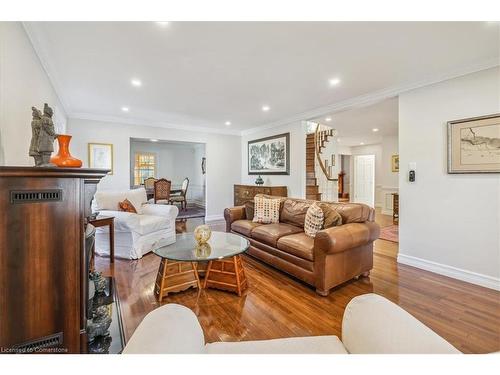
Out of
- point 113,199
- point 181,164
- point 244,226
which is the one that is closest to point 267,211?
point 244,226

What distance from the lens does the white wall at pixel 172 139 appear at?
4.78m

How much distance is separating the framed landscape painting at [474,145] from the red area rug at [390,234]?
1996 millimetres

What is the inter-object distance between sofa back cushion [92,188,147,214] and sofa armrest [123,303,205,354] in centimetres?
349

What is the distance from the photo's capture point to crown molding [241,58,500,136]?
259 centimetres

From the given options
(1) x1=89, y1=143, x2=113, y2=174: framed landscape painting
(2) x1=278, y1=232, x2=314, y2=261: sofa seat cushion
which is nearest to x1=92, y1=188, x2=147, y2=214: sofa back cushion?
(1) x1=89, y1=143, x2=113, y2=174: framed landscape painting

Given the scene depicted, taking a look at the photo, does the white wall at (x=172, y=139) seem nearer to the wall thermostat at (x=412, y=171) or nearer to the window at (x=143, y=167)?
the window at (x=143, y=167)

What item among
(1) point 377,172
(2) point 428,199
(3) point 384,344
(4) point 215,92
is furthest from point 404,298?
(1) point 377,172

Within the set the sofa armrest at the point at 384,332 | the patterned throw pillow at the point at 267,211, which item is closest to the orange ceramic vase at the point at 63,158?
the sofa armrest at the point at 384,332

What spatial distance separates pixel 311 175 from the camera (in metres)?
5.46

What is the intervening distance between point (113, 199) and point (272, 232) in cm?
271

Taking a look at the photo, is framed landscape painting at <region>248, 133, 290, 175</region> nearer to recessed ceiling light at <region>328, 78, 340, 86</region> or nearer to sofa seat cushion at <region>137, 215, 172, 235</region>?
recessed ceiling light at <region>328, 78, 340, 86</region>

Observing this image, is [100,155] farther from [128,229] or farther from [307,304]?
[307,304]
